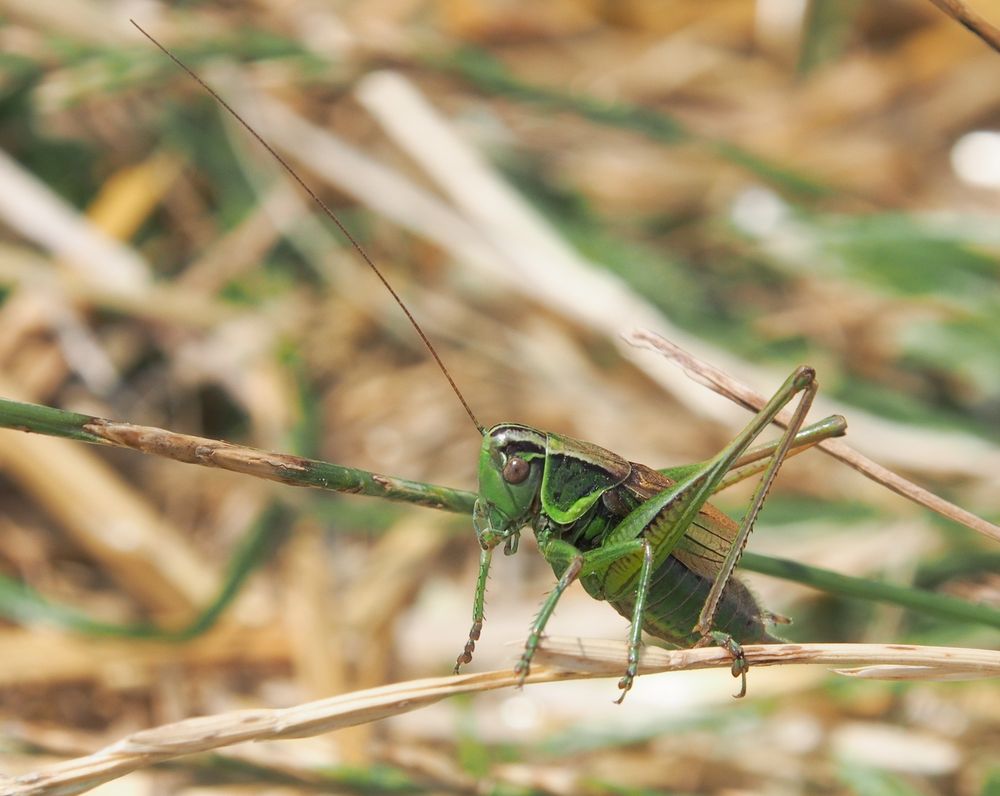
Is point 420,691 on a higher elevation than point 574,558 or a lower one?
lower

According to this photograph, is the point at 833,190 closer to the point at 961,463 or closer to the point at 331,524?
the point at 961,463

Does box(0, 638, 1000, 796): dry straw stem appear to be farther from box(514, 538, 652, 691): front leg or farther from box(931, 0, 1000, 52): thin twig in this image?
box(931, 0, 1000, 52): thin twig

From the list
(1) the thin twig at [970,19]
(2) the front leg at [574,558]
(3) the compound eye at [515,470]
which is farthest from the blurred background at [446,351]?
(1) the thin twig at [970,19]

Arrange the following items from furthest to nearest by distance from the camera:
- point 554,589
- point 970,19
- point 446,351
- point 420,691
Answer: point 446,351
point 554,589
point 970,19
point 420,691

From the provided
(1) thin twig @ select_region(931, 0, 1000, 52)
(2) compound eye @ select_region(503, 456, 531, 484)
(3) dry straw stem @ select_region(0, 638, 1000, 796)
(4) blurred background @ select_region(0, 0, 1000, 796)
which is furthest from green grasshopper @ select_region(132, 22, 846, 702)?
(1) thin twig @ select_region(931, 0, 1000, 52)

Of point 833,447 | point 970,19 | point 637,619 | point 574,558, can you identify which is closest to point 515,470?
point 574,558

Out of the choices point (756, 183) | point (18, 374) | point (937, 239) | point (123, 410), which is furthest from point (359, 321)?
point (937, 239)

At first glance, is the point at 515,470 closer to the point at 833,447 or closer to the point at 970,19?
the point at 833,447
